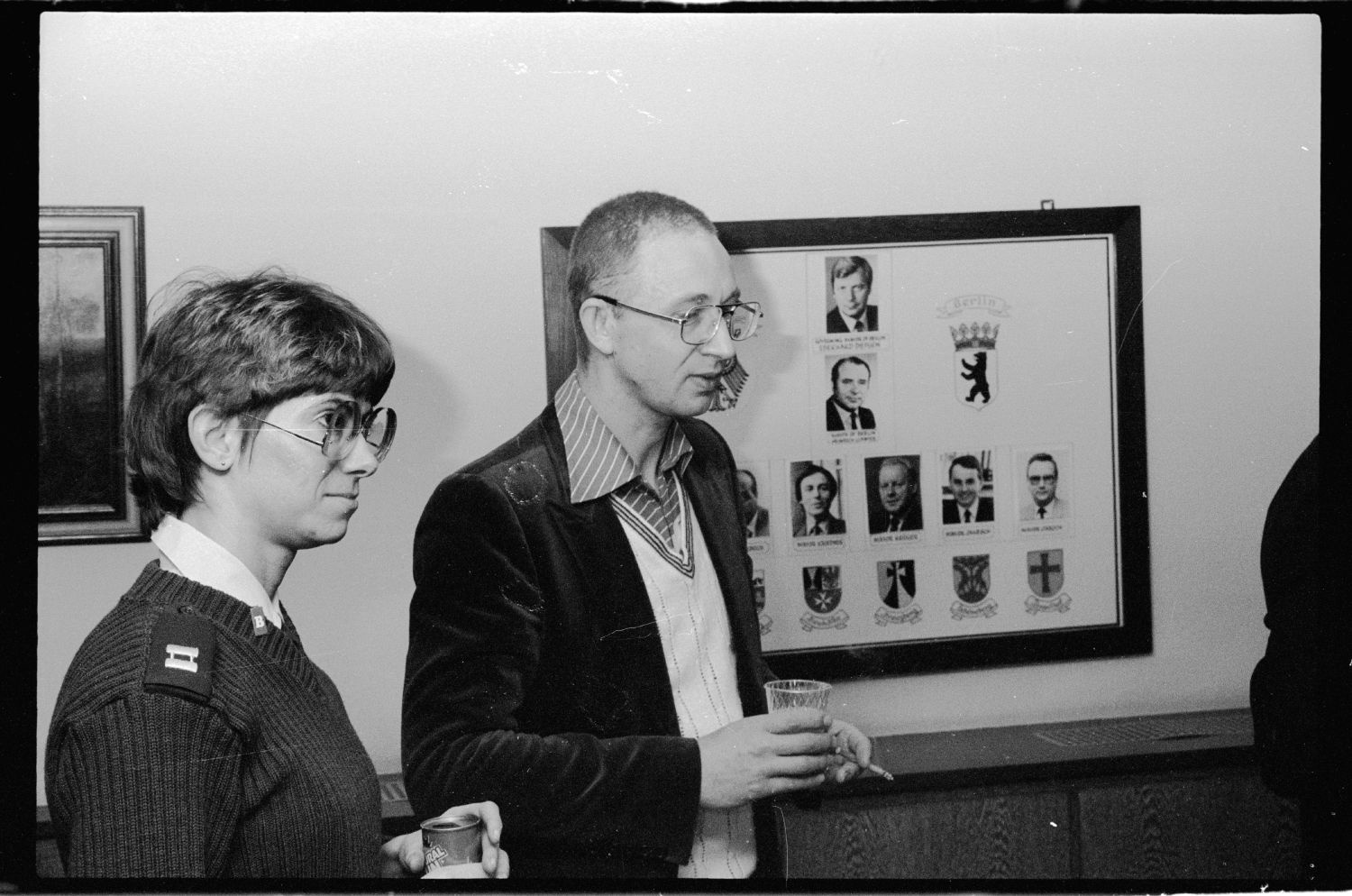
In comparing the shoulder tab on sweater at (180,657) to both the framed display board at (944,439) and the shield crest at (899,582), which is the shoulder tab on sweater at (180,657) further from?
the shield crest at (899,582)

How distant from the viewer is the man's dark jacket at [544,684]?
5.27 ft

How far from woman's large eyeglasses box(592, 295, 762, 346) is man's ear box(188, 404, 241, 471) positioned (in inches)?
21.0

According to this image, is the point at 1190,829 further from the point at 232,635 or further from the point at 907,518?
the point at 232,635

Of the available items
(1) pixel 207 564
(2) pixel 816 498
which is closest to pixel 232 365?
(1) pixel 207 564

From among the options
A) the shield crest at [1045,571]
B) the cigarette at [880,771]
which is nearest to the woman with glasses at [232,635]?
the cigarette at [880,771]

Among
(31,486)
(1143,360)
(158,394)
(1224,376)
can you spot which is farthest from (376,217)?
(1224,376)

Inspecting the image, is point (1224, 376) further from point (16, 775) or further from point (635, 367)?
point (16, 775)

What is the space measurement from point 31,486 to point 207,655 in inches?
21.9

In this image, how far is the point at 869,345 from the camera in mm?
1741

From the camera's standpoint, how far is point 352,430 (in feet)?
5.20

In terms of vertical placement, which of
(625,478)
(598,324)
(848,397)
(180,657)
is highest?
(598,324)

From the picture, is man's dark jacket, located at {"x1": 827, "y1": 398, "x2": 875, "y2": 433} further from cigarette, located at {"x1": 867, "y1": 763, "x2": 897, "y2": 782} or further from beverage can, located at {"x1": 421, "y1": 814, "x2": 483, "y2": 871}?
beverage can, located at {"x1": 421, "y1": 814, "x2": 483, "y2": 871}

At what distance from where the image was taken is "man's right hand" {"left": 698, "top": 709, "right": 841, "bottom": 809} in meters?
1.63

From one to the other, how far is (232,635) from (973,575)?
1075mm
